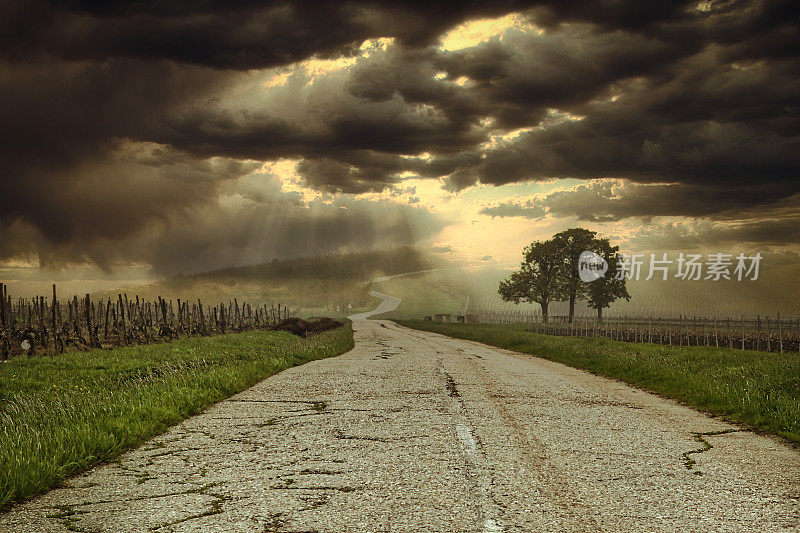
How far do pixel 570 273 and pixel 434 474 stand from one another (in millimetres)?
65592

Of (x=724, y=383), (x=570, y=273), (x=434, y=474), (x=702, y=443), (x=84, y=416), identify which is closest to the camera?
(x=434, y=474)

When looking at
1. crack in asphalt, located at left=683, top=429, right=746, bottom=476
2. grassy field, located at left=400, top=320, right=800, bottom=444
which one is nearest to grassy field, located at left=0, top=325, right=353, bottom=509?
crack in asphalt, located at left=683, top=429, right=746, bottom=476

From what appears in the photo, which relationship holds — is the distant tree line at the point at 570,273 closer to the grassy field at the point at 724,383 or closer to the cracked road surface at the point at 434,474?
the grassy field at the point at 724,383

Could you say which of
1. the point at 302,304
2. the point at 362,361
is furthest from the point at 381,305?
the point at 362,361

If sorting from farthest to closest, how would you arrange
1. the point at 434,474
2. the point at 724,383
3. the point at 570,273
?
the point at 570,273
the point at 724,383
the point at 434,474

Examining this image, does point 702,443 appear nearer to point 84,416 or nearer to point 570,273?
point 84,416

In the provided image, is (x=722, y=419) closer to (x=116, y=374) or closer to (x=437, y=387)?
(x=437, y=387)

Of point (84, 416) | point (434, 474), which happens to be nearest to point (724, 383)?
point (434, 474)

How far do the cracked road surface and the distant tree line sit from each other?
59.8m

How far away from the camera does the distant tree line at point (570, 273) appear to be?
66812 millimetres

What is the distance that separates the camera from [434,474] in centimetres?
529

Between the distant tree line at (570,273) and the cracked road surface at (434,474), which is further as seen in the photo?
the distant tree line at (570,273)

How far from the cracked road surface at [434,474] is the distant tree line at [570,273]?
59.8 meters

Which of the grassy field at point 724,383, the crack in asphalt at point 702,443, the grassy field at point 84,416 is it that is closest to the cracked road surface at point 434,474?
the crack in asphalt at point 702,443
